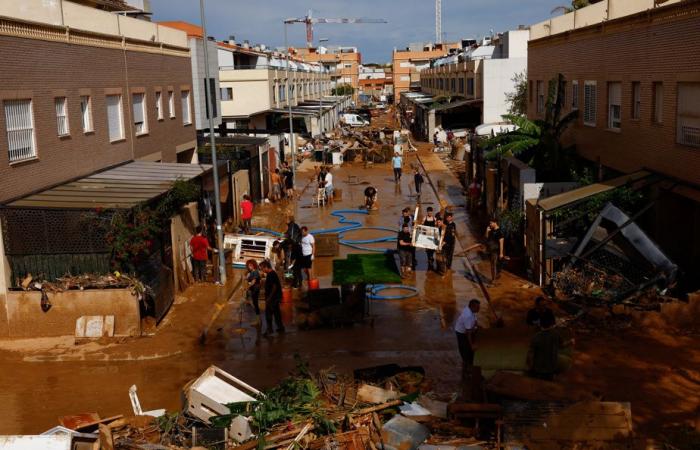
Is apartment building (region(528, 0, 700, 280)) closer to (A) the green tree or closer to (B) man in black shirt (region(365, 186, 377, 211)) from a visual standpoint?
(B) man in black shirt (region(365, 186, 377, 211))

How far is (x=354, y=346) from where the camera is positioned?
15.4 metres

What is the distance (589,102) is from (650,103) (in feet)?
16.9

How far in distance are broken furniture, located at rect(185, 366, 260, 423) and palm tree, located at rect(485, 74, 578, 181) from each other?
14998 millimetres

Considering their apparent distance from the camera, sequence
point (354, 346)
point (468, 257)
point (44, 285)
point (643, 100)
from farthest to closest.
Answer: point (468, 257)
point (643, 100)
point (44, 285)
point (354, 346)

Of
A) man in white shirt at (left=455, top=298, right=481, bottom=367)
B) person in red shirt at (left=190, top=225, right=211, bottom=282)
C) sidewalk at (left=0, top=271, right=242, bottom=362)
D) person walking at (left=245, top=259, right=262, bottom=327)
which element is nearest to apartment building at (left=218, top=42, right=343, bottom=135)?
person in red shirt at (left=190, top=225, right=211, bottom=282)

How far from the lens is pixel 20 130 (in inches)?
690

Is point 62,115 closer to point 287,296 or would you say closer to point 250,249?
point 250,249

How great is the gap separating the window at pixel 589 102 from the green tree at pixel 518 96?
20.9 meters

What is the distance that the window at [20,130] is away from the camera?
1703cm

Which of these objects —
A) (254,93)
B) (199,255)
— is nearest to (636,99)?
(199,255)

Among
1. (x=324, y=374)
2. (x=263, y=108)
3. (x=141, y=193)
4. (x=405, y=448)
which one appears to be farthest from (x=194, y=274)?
(x=263, y=108)

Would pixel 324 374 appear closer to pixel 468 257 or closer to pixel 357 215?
pixel 468 257

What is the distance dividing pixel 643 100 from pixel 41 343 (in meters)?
15.9

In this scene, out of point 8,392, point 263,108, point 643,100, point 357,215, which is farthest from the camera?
point 263,108
